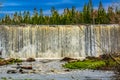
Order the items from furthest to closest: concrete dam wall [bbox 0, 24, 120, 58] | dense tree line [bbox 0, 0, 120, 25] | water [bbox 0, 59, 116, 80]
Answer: dense tree line [bbox 0, 0, 120, 25], concrete dam wall [bbox 0, 24, 120, 58], water [bbox 0, 59, 116, 80]

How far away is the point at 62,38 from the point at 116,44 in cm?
440

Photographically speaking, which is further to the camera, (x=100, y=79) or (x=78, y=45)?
(x=78, y=45)

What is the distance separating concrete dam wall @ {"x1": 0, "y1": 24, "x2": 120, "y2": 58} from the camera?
40.6 meters

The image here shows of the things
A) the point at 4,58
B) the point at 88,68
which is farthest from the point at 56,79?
the point at 4,58

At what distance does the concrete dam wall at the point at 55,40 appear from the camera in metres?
40.6

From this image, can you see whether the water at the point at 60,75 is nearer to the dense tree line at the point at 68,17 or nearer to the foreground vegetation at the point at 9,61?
the foreground vegetation at the point at 9,61

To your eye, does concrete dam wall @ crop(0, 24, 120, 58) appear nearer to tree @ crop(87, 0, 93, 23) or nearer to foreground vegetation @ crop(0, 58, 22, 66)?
foreground vegetation @ crop(0, 58, 22, 66)

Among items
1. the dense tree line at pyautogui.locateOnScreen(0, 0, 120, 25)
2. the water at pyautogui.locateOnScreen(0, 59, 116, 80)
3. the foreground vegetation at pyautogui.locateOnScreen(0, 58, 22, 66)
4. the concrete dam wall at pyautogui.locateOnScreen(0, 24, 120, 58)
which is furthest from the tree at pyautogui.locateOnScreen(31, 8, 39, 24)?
the water at pyautogui.locateOnScreen(0, 59, 116, 80)

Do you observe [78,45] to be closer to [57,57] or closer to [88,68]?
[57,57]

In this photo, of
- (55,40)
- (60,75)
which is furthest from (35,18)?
(60,75)

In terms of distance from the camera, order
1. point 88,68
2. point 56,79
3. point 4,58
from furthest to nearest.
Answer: point 4,58 < point 88,68 < point 56,79

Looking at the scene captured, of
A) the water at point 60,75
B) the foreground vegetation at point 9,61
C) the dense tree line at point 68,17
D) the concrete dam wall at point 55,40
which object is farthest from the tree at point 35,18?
the water at point 60,75

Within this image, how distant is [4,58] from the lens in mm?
39875

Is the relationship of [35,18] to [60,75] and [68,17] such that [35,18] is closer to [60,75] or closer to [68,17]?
[68,17]
